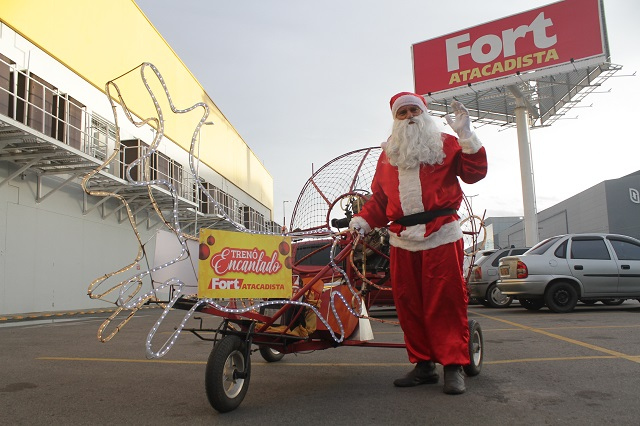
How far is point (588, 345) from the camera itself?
5.66 meters

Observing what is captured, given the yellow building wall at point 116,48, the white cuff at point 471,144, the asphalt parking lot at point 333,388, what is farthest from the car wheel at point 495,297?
the white cuff at point 471,144

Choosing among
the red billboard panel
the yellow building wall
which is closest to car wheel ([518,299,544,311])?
the yellow building wall

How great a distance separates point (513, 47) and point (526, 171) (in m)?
6.32

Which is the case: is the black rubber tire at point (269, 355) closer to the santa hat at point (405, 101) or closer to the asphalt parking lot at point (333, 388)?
the asphalt parking lot at point (333, 388)

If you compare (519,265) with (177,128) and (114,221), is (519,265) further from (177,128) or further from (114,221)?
(177,128)

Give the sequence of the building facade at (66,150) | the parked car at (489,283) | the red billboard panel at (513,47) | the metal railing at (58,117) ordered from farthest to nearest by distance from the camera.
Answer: the red billboard panel at (513,47) → the building facade at (66,150) → the metal railing at (58,117) → the parked car at (489,283)

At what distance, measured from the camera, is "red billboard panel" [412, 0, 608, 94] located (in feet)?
81.5

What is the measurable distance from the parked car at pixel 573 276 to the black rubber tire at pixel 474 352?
633cm

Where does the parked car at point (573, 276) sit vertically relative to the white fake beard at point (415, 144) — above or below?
below

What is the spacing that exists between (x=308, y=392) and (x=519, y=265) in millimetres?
7560

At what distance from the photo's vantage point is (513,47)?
87.1 feet

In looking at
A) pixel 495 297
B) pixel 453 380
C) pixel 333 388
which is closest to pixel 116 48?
pixel 495 297

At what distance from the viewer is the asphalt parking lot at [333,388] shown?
3.15 metres

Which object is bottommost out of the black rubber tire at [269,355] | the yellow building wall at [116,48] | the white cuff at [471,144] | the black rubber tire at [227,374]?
the black rubber tire at [269,355]
